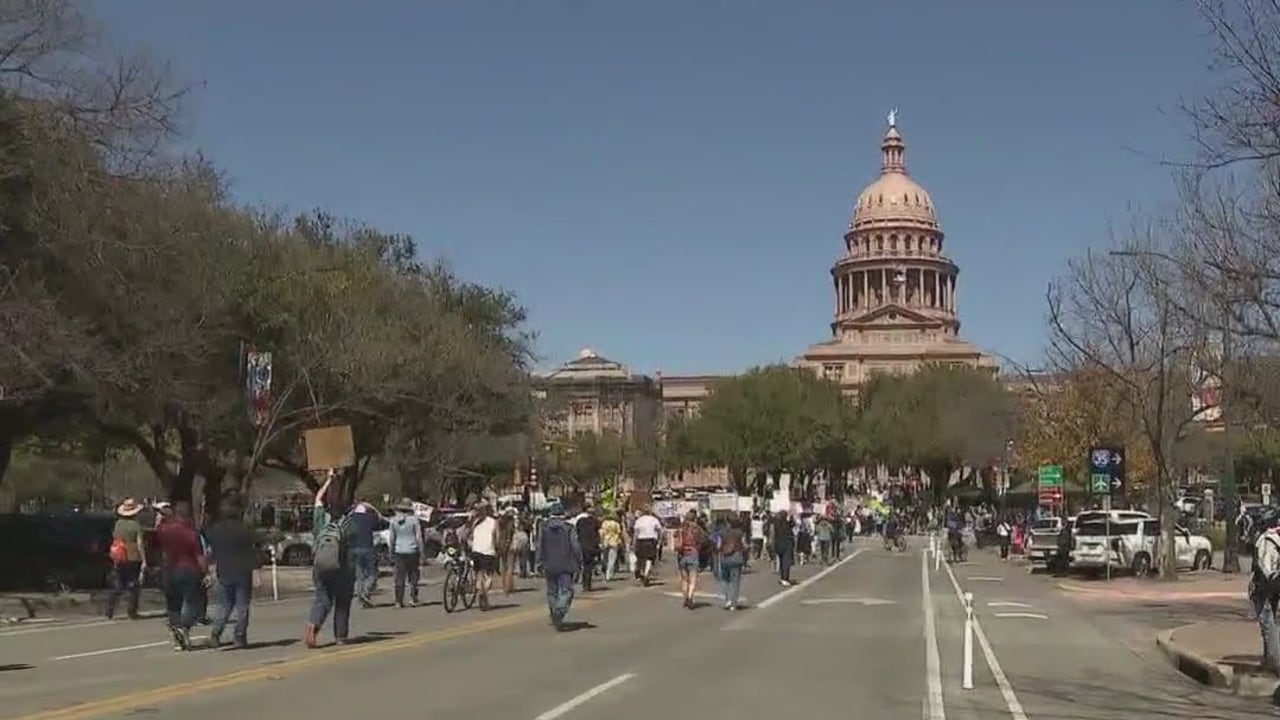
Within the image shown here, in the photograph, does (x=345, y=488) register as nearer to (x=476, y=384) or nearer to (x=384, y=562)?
(x=476, y=384)

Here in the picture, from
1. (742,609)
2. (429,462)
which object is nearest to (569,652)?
(742,609)

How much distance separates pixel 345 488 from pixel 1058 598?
29.8m

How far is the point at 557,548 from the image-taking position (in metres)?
21.4

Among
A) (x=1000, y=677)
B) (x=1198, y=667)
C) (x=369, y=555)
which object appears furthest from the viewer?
(x=369, y=555)

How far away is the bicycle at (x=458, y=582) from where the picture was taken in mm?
25839

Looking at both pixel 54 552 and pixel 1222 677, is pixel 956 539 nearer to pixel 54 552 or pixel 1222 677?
pixel 54 552

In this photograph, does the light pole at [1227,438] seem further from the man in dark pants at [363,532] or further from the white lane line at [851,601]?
the man in dark pants at [363,532]

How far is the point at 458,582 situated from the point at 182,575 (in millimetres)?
8124

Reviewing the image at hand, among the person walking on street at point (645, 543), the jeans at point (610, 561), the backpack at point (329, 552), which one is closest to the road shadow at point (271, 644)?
the backpack at point (329, 552)

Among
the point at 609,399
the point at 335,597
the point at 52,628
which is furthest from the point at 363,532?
the point at 609,399

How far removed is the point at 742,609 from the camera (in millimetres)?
27234

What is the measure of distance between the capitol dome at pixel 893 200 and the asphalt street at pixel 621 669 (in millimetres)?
A: 156244

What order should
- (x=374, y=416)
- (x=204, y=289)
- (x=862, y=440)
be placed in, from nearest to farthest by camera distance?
(x=204, y=289) < (x=374, y=416) < (x=862, y=440)

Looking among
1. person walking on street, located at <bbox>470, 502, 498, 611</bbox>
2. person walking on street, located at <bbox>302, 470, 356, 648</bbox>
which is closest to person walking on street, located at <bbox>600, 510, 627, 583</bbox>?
person walking on street, located at <bbox>470, 502, 498, 611</bbox>
